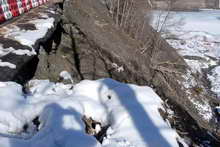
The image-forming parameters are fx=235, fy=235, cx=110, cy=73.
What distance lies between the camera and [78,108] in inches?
124

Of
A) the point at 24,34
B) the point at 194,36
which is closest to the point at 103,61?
the point at 24,34

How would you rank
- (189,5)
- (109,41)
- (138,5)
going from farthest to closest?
(189,5) → (138,5) → (109,41)

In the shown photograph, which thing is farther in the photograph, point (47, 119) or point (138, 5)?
point (138, 5)

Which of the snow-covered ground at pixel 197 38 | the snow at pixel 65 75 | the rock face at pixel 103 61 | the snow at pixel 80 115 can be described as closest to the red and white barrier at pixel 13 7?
the rock face at pixel 103 61

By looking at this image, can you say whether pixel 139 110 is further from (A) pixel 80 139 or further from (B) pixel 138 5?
(B) pixel 138 5

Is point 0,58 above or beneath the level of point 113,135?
above

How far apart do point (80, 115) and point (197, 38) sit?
1961cm

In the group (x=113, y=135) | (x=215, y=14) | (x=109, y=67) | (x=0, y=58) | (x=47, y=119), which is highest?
(x=0, y=58)

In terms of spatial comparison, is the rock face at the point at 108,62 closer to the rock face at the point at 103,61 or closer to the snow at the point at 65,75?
the rock face at the point at 103,61

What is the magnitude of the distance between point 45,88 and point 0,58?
87 cm

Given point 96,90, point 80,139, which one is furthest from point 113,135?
point 96,90

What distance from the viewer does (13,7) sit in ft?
22.7

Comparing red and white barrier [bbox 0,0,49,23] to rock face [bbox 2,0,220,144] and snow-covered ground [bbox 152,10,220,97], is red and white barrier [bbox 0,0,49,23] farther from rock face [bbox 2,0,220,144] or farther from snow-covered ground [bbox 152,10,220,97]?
snow-covered ground [bbox 152,10,220,97]

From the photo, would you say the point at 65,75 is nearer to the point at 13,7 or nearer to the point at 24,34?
the point at 24,34
